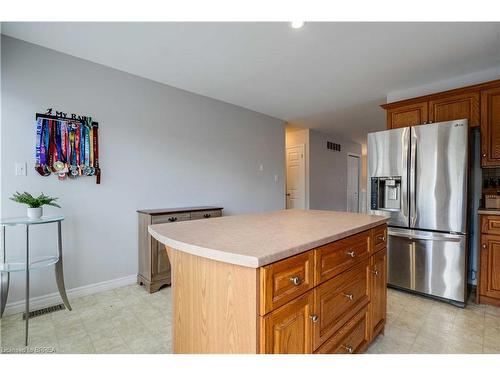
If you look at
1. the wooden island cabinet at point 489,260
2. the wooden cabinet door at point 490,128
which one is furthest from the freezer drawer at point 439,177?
the wooden cabinet door at point 490,128

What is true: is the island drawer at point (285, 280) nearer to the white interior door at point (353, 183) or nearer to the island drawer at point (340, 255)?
the island drawer at point (340, 255)

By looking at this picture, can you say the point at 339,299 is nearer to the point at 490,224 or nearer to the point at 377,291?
the point at 377,291

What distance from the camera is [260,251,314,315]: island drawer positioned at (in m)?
0.92

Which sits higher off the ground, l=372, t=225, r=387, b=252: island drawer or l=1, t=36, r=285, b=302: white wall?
l=1, t=36, r=285, b=302: white wall

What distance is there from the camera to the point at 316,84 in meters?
3.16

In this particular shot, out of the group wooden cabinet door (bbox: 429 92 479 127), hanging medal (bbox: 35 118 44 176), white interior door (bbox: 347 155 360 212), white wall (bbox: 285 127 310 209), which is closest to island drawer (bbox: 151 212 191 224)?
hanging medal (bbox: 35 118 44 176)

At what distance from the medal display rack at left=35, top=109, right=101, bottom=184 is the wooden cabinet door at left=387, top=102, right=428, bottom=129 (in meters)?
3.31

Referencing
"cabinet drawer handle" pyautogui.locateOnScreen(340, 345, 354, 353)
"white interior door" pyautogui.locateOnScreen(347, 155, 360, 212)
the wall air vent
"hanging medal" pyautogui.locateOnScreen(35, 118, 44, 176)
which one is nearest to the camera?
"cabinet drawer handle" pyautogui.locateOnScreen(340, 345, 354, 353)

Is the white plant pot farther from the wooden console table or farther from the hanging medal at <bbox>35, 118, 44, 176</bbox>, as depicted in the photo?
the wooden console table

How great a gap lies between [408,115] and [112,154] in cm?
333

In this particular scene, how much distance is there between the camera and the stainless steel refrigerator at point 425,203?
2.37 m
